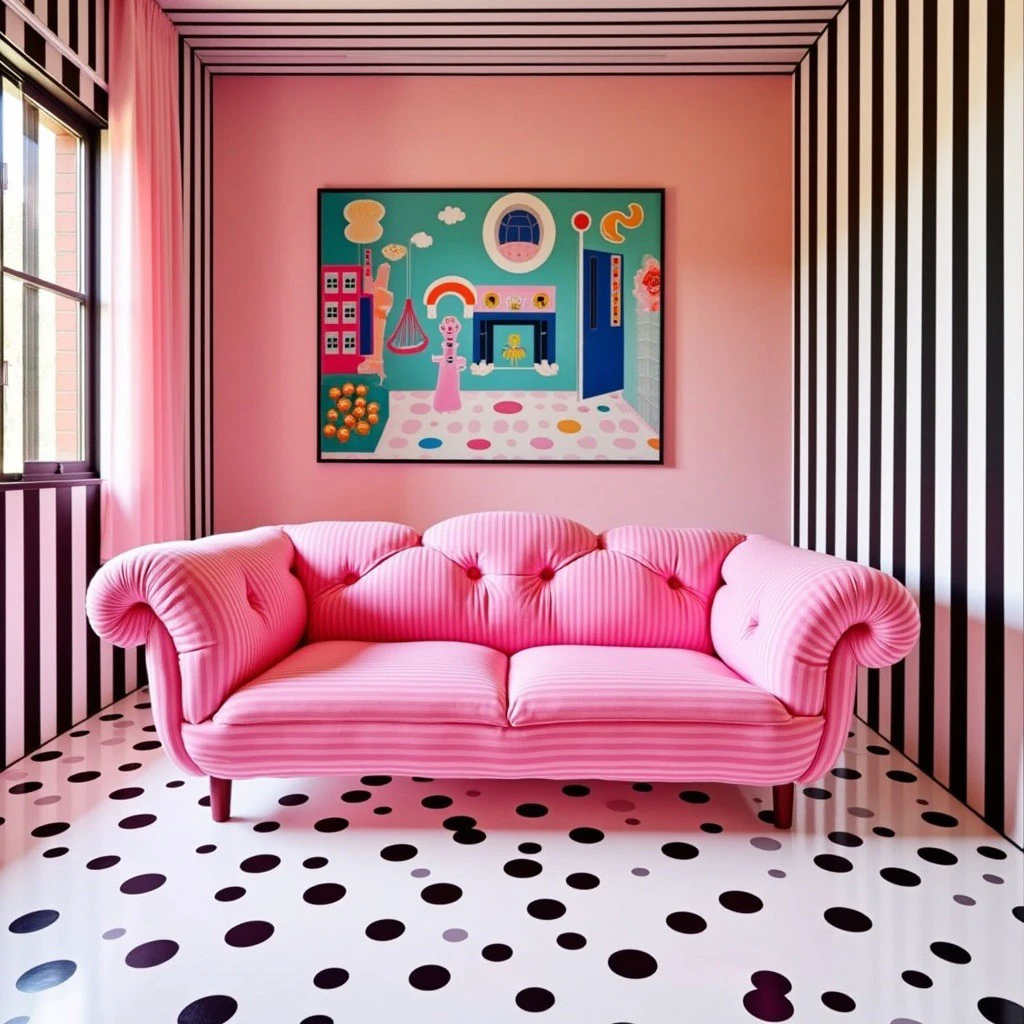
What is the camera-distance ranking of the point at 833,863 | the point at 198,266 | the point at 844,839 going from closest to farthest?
the point at 833,863 < the point at 844,839 < the point at 198,266

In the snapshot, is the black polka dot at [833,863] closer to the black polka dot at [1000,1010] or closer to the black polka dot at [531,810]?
the black polka dot at [1000,1010]

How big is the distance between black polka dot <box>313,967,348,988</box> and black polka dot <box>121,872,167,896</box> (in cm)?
50

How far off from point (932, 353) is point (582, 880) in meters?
1.88

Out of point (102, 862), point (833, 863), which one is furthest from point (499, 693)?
point (102, 862)

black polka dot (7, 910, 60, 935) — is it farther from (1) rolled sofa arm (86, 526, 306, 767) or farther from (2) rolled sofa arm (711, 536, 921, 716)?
(2) rolled sofa arm (711, 536, 921, 716)

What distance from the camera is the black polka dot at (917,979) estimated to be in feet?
4.27

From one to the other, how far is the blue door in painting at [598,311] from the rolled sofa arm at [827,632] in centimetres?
173

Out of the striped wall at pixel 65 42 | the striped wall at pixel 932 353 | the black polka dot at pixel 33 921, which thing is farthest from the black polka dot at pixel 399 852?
the striped wall at pixel 65 42

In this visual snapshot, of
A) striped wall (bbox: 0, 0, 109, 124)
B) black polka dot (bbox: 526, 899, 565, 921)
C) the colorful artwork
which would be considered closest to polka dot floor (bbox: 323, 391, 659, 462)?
the colorful artwork

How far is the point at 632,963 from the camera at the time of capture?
4.48ft

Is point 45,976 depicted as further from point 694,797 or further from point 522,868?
point 694,797

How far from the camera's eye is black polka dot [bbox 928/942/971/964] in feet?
4.48

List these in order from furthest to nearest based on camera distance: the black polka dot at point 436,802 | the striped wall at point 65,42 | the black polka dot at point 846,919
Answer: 1. the striped wall at point 65,42
2. the black polka dot at point 436,802
3. the black polka dot at point 846,919

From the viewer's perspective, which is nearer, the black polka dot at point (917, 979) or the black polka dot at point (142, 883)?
the black polka dot at point (917, 979)
